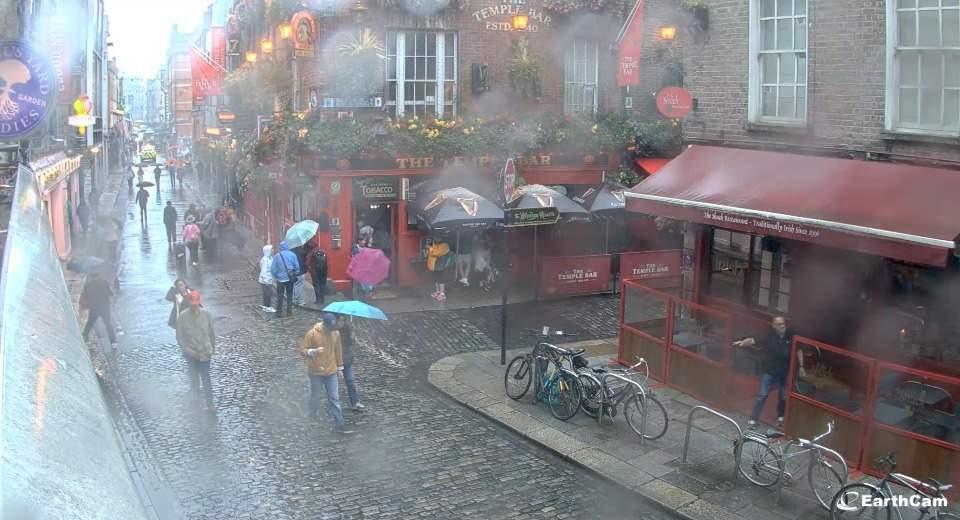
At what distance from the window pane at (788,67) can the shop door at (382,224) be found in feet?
31.1

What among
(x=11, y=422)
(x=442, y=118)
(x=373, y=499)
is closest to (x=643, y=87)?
(x=442, y=118)

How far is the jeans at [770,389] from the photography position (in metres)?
9.69

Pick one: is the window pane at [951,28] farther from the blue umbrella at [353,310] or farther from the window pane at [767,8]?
the blue umbrella at [353,310]

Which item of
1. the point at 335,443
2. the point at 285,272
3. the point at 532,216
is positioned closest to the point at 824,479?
the point at 335,443

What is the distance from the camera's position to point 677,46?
21.3 metres

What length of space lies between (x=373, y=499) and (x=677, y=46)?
1649 cm

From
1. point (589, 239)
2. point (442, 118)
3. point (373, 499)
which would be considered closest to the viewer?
point (373, 499)

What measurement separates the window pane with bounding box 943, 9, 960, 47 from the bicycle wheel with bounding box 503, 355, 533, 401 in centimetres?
613

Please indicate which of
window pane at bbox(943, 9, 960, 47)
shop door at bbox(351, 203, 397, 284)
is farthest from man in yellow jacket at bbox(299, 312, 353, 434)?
shop door at bbox(351, 203, 397, 284)

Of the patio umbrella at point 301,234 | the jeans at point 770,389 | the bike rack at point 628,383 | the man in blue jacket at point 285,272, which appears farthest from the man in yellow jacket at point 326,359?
the patio umbrella at point 301,234

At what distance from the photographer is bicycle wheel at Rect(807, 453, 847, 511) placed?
25.4 feet

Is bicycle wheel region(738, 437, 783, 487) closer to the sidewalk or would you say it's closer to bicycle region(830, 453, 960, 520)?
the sidewalk

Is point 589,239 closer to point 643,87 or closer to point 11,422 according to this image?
point 643,87

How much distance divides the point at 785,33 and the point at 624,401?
18.2 ft
